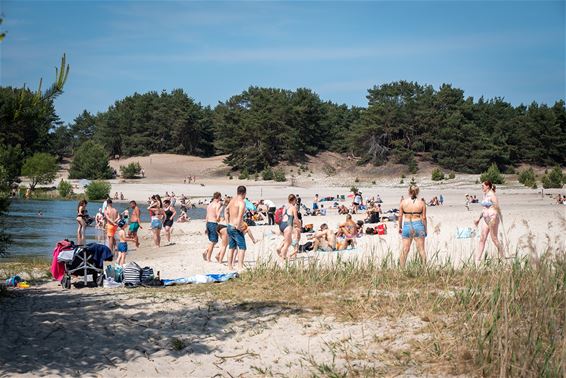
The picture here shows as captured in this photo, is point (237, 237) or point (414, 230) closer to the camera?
point (414, 230)

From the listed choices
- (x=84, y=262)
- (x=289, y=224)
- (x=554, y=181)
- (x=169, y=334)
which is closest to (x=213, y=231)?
(x=289, y=224)

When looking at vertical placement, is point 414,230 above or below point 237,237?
above

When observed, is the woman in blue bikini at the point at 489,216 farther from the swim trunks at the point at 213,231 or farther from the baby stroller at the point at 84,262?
the baby stroller at the point at 84,262

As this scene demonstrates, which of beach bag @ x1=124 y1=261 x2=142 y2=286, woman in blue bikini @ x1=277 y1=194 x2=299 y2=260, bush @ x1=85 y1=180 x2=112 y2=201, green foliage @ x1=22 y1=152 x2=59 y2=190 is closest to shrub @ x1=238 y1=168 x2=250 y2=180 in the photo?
bush @ x1=85 y1=180 x2=112 y2=201

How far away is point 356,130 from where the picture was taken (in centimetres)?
6900

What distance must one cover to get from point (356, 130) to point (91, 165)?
27371 millimetres

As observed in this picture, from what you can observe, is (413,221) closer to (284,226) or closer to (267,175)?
(284,226)

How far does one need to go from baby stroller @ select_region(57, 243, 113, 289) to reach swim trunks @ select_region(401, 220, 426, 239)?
5.01 metres

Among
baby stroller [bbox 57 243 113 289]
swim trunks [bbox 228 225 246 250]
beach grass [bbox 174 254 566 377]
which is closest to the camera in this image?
beach grass [bbox 174 254 566 377]

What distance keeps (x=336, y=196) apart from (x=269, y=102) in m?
31.5

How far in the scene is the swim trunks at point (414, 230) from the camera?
35.3ft

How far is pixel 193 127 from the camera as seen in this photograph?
85812mm

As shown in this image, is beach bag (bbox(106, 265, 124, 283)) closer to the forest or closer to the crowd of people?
the crowd of people

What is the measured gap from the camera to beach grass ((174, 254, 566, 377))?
522 cm
